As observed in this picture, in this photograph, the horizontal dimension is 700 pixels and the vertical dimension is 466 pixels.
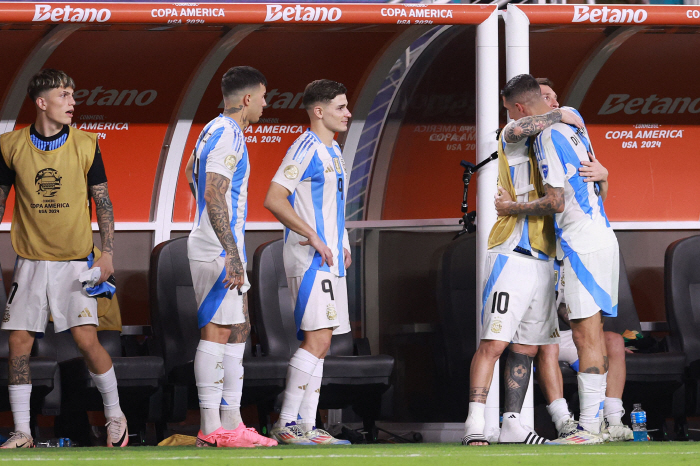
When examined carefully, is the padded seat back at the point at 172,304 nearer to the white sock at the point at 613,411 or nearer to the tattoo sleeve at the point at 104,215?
the tattoo sleeve at the point at 104,215

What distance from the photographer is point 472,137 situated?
6.65 meters

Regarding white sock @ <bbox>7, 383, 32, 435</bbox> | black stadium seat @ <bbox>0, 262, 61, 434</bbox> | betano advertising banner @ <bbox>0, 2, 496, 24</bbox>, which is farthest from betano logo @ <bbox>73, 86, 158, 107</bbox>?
white sock @ <bbox>7, 383, 32, 435</bbox>

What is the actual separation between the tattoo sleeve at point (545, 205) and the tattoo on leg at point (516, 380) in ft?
A: 2.17

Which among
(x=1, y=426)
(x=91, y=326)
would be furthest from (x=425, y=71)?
(x=1, y=426)

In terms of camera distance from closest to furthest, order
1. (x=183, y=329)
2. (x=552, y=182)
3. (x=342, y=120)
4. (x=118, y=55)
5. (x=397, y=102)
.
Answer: (x=552, y=182)
(x=342, y=120)
(x=183, y=329)
(x=118, y=55)
(x=397, y=102)

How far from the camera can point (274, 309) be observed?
5875 millimetres

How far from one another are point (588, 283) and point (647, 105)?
2531 mm

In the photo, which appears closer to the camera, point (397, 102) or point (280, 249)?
point (280, 249)

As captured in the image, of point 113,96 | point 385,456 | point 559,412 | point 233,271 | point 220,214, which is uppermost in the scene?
point 113,96

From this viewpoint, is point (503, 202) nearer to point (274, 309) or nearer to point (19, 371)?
point (274, 309)

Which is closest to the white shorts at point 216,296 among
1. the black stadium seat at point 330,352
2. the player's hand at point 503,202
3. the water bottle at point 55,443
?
the black stadium seat at point 330,352

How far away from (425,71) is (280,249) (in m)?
1.44

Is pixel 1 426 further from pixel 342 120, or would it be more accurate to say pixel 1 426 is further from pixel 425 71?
pixel 425 71

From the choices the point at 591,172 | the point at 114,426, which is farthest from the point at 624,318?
the point at 114,426
